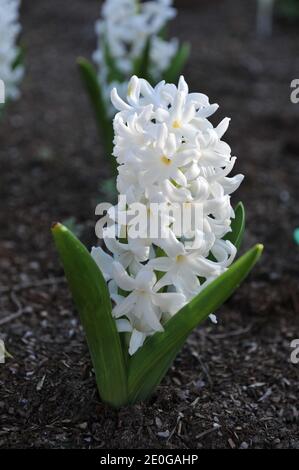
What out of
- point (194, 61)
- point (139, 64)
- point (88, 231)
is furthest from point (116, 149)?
point (194, 61)

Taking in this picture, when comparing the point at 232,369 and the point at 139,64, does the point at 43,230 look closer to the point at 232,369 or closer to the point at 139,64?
the point at 139,64

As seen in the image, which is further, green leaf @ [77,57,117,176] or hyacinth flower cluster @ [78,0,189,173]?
hyacinth flower cluster @ [78,0,189,173]

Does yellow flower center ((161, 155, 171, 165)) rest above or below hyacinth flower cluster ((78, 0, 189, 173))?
above

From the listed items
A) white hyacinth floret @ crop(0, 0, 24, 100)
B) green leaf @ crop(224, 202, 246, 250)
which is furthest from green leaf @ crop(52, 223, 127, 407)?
white hyacinth floret @ crop(0, 0, 24, 100)

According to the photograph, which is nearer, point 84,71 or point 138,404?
point 138,404

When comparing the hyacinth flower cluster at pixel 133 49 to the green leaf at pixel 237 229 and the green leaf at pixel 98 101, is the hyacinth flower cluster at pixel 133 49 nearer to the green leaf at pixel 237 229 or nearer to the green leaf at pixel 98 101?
the green leaf at pixel 98 101

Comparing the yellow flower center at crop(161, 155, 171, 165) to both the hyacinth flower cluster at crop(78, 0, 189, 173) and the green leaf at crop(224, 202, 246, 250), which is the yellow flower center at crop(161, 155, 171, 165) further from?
the hyacinth flower cluster at crop(78, 0, 189, 173)
